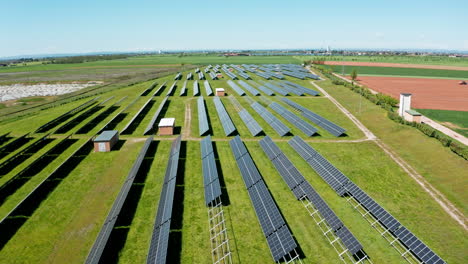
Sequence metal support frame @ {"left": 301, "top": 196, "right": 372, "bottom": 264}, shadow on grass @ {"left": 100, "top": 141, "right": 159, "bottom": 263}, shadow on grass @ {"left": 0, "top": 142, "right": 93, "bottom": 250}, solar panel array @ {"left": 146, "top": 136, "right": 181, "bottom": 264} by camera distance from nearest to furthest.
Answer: solar panel array @ {"left": 146, "top": 136, "right": 181, "bottom": 264}, metal support frame @ {"left": 301, "top": 196, "right": 372, "bottom": 264}, shadow on grass @ {"left": 100, "top": 141, "right": 159, "bottom": 263}, shadow on grass @ {"left": 0, "top": 142, "right": 93, "bottom": 250}

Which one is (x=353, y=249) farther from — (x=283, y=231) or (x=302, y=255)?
(x=283, y=231)

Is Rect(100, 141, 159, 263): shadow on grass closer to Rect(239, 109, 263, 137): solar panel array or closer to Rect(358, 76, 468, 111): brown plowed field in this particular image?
Rect(239, 109, 263, 137): solar panel array

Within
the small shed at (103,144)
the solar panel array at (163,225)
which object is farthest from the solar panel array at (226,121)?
the small shed at (103,144)

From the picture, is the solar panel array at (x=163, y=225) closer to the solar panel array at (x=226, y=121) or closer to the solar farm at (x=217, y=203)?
the solar farm at (x=217, y=203)

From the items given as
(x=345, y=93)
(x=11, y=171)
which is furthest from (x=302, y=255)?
(x=345, y=93)

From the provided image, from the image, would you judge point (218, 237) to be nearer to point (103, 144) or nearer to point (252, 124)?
point (103, 144)

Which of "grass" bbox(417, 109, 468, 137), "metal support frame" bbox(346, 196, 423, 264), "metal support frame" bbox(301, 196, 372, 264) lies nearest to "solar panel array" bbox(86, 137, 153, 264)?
"metal support frame" bbox(301, 196, 372, 264)

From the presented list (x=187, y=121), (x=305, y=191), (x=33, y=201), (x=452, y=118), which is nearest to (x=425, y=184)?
(x=305, y=191)

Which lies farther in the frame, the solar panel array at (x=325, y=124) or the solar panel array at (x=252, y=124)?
the solar panel array at (x=252, y=124)
